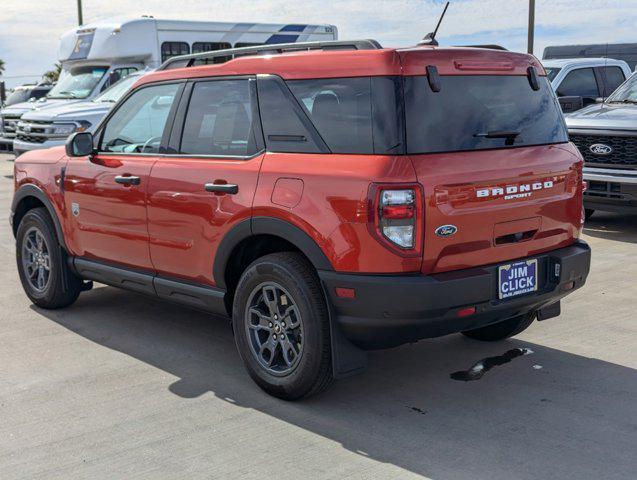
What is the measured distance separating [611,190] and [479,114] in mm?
5570

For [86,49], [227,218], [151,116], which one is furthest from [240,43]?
[227,218]

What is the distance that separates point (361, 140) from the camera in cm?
399

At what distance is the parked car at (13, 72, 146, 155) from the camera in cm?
1398

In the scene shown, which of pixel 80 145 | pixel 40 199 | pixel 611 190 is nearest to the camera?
pixel 80 145

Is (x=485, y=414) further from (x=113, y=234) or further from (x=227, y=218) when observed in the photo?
(x=113, y=234)

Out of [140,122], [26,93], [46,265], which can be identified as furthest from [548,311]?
[26,93]

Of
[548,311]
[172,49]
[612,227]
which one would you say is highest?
[172,49]

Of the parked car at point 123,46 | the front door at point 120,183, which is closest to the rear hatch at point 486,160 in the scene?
the front door at point 120,183

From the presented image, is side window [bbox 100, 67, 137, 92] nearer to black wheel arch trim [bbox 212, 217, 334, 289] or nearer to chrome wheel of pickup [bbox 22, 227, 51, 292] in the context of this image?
chrome wheel of pickup [bbox 22, 227, 51, 292]

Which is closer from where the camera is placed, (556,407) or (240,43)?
(556,407)

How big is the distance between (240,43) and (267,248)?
535 inches

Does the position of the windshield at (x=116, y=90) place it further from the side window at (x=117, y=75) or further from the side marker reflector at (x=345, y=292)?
the side marker reflector at (x=345, y=292)

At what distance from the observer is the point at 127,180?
5281 millimetres

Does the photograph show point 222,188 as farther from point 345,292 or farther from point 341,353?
point 341,353
